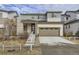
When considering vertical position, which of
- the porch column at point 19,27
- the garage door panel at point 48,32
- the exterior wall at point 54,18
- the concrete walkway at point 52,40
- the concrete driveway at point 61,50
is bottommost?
the concrete driveway at point 61,50

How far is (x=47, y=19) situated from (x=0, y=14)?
0.73 m

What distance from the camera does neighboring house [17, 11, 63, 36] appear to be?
3.99m

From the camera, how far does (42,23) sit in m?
4.02

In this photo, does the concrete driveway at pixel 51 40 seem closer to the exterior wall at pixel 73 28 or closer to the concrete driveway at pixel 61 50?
the concrete driveway at pixel 61 50

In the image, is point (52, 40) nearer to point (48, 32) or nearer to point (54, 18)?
point (48, 32)

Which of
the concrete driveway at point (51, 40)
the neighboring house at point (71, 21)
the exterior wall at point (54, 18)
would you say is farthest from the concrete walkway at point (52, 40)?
the exterior wall at point (54, 18)

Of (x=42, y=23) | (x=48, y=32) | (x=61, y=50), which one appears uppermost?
(x=42, y=23)

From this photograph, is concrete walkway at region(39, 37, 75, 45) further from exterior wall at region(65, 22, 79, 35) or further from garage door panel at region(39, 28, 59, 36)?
exterior wall at region(65, 22, 79, 35)

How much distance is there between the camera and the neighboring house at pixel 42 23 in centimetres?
399

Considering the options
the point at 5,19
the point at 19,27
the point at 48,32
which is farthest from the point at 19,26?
the point at 48,32

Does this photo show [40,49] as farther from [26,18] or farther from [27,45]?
[26,18]

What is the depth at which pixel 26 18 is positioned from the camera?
400 centimetres
